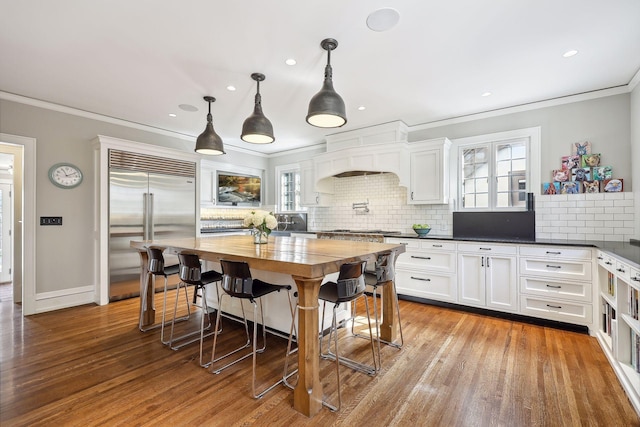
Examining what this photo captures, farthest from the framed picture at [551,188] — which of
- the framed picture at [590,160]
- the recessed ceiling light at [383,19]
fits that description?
the recessed ceiling light at [383,19]

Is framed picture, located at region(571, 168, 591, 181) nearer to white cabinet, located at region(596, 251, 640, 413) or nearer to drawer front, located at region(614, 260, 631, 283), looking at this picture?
white cabinet, located at region(596, 251, 640, 413)

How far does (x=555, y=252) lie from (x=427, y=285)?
1450 mm

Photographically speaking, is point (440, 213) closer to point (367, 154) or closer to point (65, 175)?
point (367, 154)

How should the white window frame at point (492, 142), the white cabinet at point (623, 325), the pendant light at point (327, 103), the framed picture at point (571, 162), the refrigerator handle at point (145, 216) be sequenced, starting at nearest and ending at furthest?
the white cabinet at point (623, 325) < the pendant light at point (327, 103) < the framed picture at point (571, 162) < the white window frame at point (492, 142) < the refrigerator handle at point (145, 216)

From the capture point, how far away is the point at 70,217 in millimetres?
3988

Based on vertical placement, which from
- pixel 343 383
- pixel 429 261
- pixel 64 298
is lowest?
pixel 343 383

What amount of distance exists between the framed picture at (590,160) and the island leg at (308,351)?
3.66m

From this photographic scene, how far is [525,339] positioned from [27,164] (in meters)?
5.92

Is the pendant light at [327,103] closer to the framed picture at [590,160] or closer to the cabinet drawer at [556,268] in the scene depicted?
the cabinet drawer at [556,268]

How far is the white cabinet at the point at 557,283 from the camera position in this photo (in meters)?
3.00

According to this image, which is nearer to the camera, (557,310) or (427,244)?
(557,310)

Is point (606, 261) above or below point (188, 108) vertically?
below

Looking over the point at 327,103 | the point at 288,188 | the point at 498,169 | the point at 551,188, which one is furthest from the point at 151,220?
the point at 551,188

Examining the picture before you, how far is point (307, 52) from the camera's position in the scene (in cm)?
265
